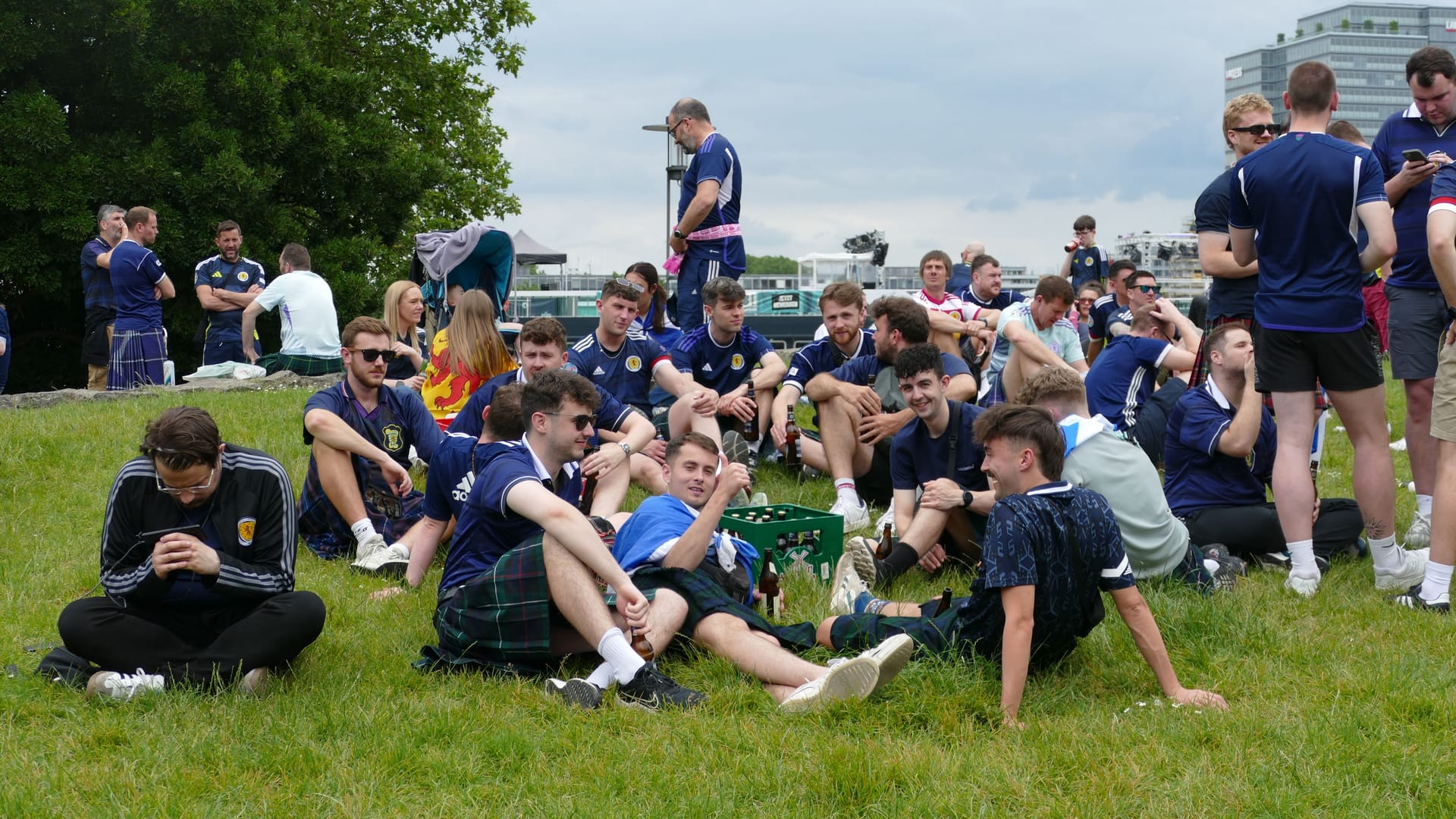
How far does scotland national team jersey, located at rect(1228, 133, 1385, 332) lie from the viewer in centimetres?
559

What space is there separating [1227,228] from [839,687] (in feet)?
14.3

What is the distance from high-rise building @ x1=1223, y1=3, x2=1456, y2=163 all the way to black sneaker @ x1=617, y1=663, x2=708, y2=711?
141087 mm

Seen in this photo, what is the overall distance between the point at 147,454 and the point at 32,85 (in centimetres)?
1558

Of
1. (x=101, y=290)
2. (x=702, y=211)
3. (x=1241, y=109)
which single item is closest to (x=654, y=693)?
(x=1241, y=109)

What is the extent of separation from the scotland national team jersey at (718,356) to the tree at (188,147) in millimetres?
11140

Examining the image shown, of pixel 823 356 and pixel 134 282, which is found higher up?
pixel 134 282

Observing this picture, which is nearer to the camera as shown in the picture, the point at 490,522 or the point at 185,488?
the point at 185,488

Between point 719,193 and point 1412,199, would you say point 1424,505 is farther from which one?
point 719,193

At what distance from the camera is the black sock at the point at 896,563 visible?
604 centimetres

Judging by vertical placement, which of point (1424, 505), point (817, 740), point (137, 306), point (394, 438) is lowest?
point (817, 740)

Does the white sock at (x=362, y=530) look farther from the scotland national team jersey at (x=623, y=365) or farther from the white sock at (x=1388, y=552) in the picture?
the white sock at (x=1388, y=552)

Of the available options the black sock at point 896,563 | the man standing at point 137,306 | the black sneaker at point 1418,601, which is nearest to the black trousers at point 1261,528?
the black sneaker at point 1418,601

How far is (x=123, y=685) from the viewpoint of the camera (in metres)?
4.53

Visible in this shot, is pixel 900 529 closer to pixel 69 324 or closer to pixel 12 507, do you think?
pixel 12 507
